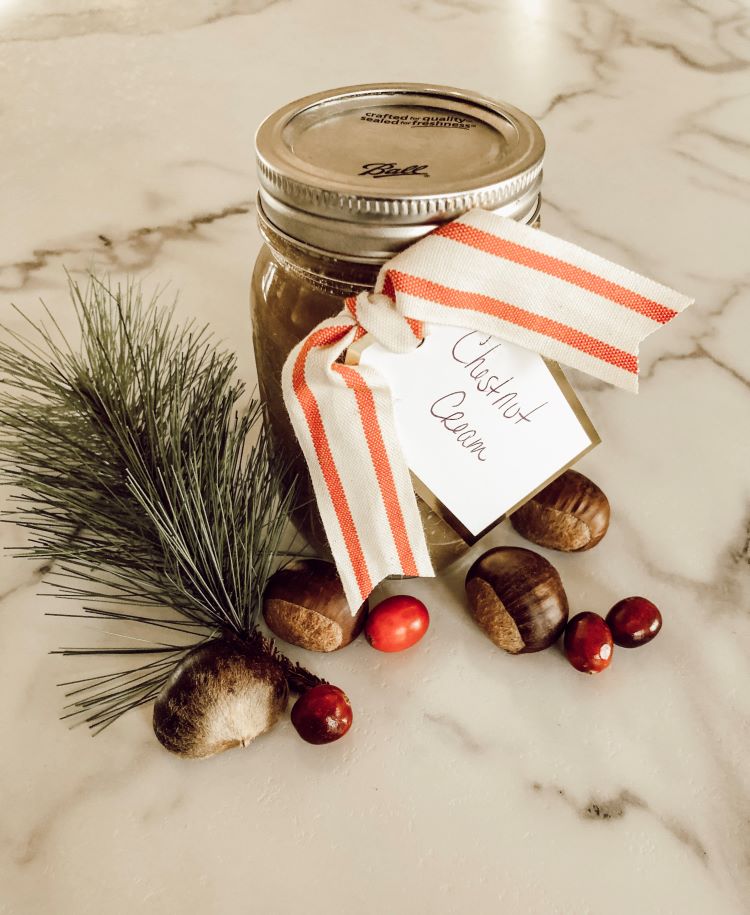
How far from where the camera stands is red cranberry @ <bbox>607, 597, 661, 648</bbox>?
1.41ft

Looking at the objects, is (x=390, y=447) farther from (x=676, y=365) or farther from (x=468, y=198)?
(x=676, y=365)

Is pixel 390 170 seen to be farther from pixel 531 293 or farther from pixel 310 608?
pixel 310 608

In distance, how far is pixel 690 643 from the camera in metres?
0.44

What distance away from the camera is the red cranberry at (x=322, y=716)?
395 millimetres

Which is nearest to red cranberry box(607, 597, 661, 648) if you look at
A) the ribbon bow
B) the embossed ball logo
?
the ribbon bow

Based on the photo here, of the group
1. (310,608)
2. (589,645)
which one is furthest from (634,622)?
(310,608)

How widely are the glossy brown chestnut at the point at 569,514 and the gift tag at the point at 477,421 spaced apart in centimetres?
3

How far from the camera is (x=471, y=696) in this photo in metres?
0.42

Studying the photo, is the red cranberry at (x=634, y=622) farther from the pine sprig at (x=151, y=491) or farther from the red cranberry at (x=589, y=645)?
the pine sprig at (x=151, y=491)

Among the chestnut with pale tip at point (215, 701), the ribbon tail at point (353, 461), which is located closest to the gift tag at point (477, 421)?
the ribbon tail at point (353, 461)

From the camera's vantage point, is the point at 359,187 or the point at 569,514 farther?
the point at 569,514

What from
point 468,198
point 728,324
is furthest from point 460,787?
point 728,324

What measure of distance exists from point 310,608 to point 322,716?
0.05m

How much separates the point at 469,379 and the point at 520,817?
0.19m
